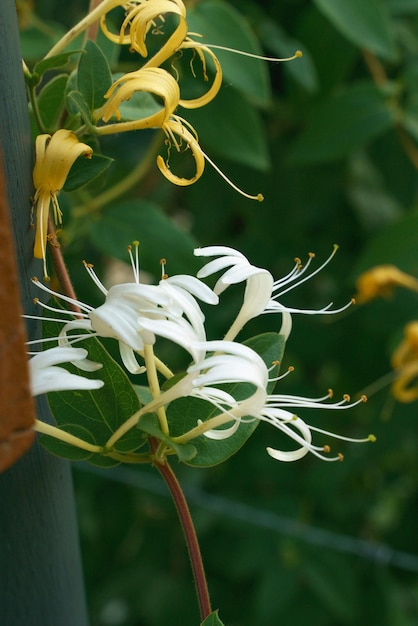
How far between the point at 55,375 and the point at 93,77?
13 cm

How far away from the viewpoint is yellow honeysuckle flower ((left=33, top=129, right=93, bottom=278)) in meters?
0.30

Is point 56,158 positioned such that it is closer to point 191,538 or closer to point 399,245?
point 191,538

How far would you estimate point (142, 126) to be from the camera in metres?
A: 0.32

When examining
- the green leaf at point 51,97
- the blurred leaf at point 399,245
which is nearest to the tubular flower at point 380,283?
the blurred leaf at point 399,245

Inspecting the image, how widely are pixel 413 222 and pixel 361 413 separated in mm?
413

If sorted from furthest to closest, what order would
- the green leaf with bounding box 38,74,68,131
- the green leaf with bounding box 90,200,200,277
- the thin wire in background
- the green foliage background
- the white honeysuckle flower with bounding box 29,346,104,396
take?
1. the thin wire in background
2. the green foliage background
3. the green leaf with bounding box 90,200,200,277
4. the green leaf with bounding box 38,74,68,131
5. the white honeysuckle flower with bounding box 29,346,104,396

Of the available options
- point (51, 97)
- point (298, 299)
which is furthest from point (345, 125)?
point (51, 97)

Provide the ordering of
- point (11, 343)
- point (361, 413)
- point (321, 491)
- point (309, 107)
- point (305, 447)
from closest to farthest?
point (11, 343)
point (305, 447)
point (309, 107)
point (321, 491)
point (361, 413)

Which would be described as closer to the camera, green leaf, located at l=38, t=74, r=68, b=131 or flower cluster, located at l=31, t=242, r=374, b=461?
flower cluster, located at l=31, t=242, r=374, b=461

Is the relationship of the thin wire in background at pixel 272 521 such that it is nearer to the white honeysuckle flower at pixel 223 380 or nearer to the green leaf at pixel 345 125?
the green leaf at pixel 345 125

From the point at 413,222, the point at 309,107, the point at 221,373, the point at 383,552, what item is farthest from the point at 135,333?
the point at 383,552

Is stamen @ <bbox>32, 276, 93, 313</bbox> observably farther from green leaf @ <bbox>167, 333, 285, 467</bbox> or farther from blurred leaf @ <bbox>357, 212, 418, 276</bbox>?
blurred leaf @ <bbox>357, 212, 418, 276</bbox>

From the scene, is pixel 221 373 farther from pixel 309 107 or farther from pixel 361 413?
pixel 361 413

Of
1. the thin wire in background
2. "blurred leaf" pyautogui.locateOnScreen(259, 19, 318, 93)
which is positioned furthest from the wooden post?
the thin wire in background
